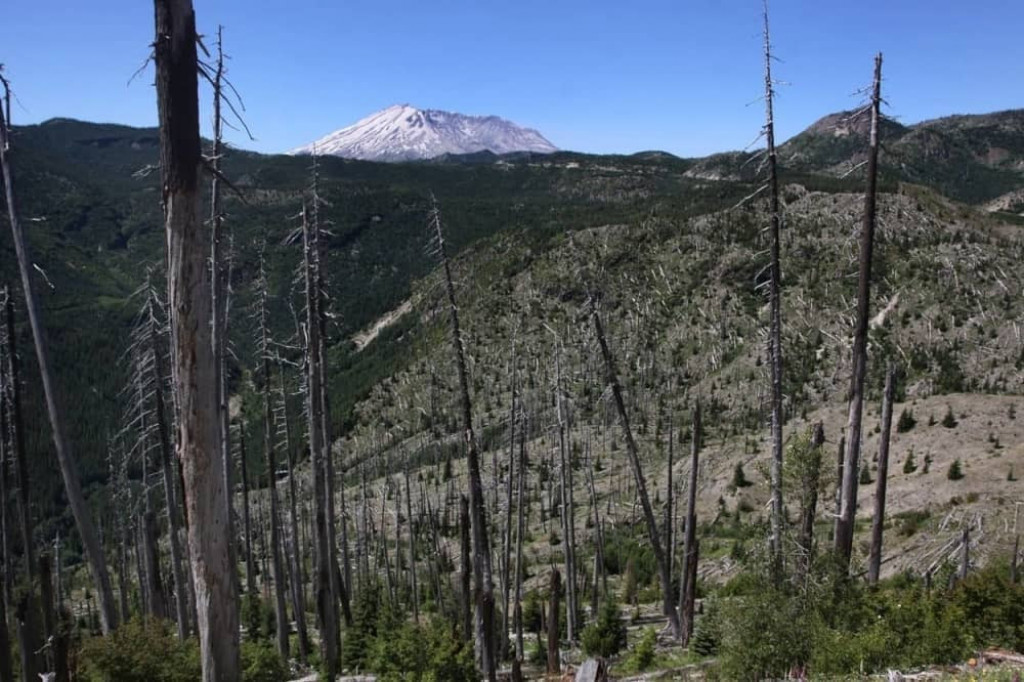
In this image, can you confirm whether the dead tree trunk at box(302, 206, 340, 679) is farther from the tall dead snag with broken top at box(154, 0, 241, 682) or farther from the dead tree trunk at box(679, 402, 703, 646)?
the tall dead snag with broken top at box(154, 0, 241, 682)

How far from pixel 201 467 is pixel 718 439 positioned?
60.6 meters

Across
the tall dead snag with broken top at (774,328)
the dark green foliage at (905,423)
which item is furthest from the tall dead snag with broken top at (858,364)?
the dark green foliage at (905,423)

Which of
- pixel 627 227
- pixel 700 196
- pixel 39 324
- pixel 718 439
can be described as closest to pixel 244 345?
pixel 627 227

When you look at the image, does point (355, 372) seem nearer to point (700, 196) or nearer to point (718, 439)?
point (700, 196)

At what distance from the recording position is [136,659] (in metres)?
13.5

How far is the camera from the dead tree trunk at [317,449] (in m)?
18.4

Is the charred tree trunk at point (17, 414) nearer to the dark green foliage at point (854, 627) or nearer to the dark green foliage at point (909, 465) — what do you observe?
the dark green foliage at point (854, 627)

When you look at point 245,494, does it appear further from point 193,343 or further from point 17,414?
point 193,343

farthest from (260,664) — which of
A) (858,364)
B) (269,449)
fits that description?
(858,364)

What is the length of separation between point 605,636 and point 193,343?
2112cm

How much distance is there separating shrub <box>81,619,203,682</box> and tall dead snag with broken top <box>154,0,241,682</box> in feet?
28.4

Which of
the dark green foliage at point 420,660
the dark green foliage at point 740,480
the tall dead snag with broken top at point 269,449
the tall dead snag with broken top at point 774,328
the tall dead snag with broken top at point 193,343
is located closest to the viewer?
the tall dead snag with broken top at point 193,343

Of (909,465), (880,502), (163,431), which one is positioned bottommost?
(909,465)

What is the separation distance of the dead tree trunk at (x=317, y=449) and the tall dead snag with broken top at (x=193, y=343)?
38.8 feet
